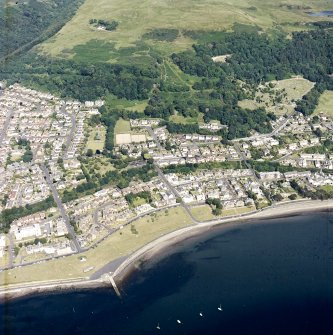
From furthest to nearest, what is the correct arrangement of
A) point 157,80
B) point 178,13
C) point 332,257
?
point 178,13, point 157,80, point 332,257

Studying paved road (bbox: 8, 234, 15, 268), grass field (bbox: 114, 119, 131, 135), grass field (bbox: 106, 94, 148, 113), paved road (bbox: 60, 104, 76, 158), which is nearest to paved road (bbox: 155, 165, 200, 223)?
grass field (bbox: 114, 119, 131, 135)

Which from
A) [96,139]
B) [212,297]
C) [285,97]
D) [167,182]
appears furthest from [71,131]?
[212,297]

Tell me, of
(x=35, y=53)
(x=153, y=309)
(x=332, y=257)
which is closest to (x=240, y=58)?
(x=35, y=53)

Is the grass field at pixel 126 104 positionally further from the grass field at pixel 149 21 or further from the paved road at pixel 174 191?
the paved road at pixel 174 191

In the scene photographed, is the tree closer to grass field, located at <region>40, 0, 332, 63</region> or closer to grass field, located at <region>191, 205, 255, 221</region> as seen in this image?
grass field, located at <region>191, 205, 255, 221</region>

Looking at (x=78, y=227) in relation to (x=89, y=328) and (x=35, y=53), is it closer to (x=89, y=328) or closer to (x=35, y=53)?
(x=89, y=328)

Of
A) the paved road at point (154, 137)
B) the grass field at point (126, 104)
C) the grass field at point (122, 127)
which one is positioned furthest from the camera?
the grass field at point (126, 104)

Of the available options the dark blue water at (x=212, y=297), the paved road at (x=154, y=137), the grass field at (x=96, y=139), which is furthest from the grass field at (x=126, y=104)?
the dark blue water at (x=212, y=297)
